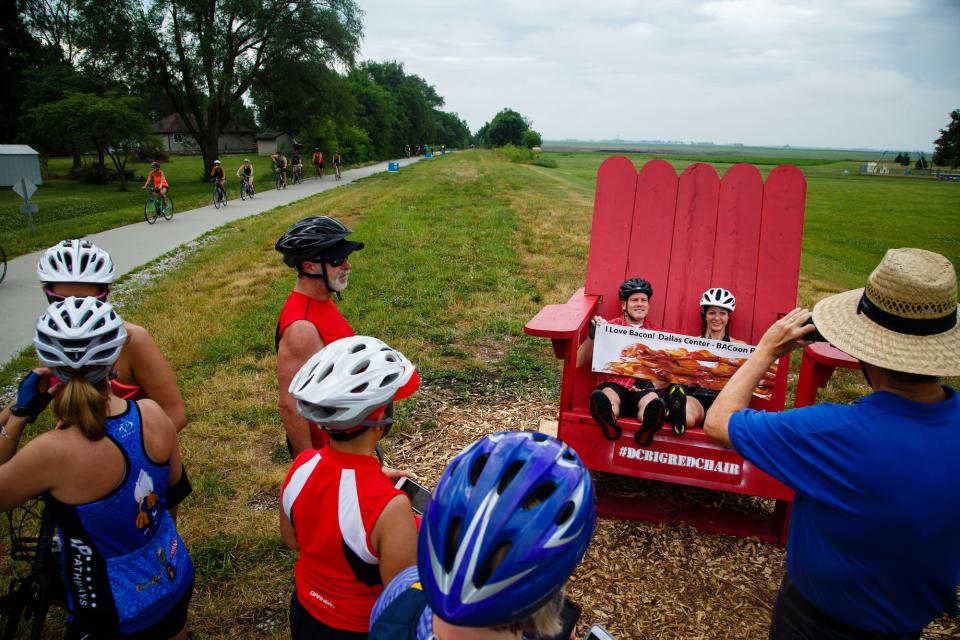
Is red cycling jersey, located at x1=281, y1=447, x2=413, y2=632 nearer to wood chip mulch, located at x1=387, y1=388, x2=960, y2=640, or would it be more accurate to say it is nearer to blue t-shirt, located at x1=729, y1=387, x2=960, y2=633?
blue t-shirt, located at x1=729, y1=387, x2=960, y2=633

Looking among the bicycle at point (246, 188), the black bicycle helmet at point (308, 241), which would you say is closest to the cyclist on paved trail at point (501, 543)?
the black bicycle helmet at point (308, 241)

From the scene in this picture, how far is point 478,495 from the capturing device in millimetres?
1128

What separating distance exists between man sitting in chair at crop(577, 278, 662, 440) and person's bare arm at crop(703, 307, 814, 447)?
57.3 inches

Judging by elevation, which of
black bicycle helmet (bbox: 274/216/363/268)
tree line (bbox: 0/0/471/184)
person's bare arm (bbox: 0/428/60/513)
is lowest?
person's bare arm (bbox: 0/428/60/513)

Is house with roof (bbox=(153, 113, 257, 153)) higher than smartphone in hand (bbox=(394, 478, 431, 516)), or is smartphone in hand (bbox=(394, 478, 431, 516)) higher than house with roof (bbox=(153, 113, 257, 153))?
house with roof (bbox=(153, 113, 257, 153))

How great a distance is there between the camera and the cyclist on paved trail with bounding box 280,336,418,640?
5.34 ft

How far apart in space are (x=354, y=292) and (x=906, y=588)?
6971mm

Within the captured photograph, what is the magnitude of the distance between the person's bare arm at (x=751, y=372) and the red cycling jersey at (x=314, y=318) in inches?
66.0

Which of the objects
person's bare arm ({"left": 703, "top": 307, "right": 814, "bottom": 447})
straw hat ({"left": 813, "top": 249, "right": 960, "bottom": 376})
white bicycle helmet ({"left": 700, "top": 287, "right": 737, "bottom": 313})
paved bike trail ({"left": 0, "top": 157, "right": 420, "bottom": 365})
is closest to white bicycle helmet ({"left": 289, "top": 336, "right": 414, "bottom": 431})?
person's bare arm ({"left": 703, "top": 307, "right": 814, "bottom": 447})

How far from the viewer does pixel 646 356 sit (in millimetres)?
3832

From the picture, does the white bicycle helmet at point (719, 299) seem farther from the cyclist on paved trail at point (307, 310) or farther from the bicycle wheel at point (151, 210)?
the bicycle wheel at point (151, 210)

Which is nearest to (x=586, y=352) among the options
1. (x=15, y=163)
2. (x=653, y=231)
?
(x=653, y=231)

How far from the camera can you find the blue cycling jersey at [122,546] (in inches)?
73.0

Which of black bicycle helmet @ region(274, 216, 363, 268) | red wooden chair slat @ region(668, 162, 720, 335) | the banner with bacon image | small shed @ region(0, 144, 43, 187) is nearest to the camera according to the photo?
black bicycle helmet @ region(274, 216, 363, 268)
